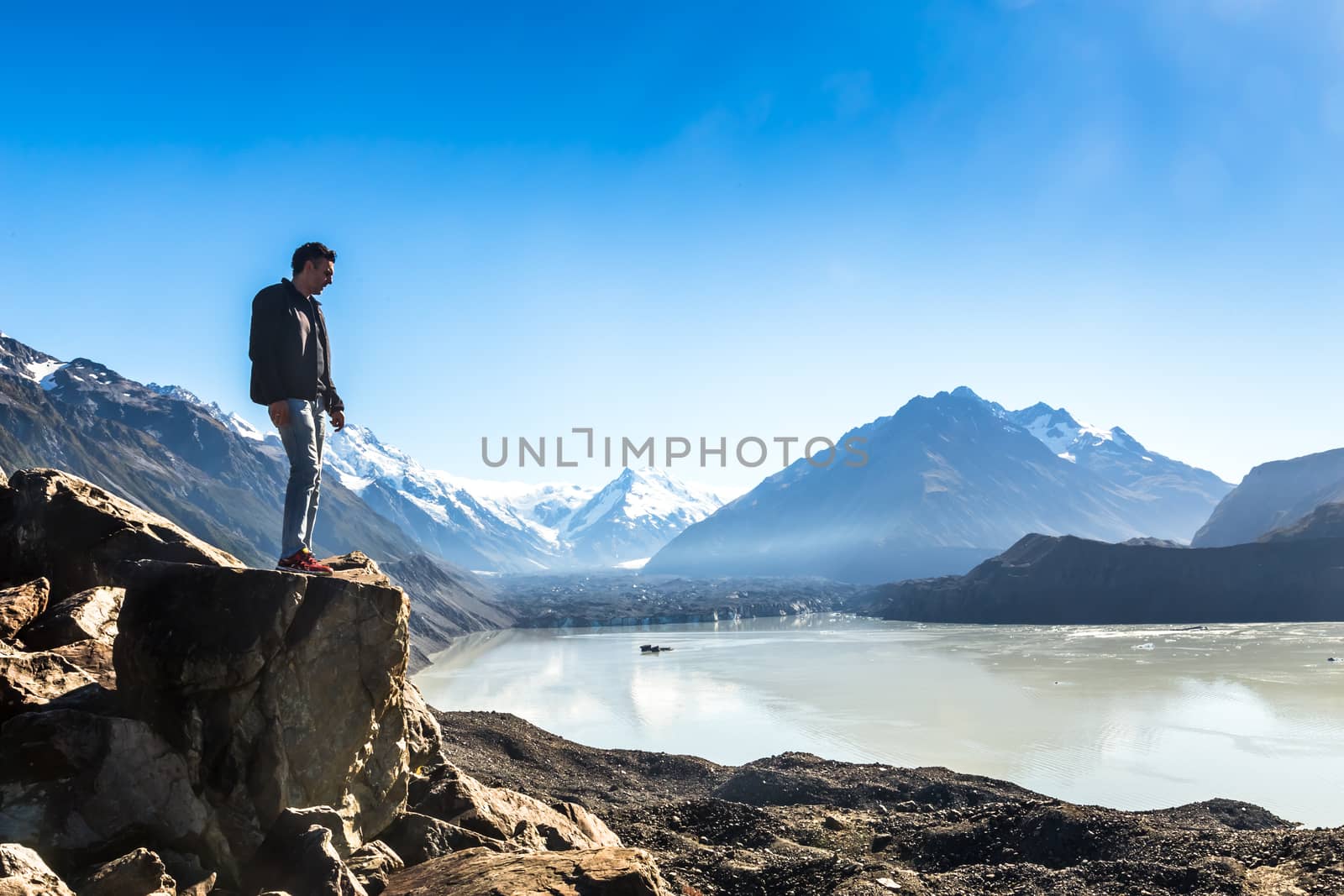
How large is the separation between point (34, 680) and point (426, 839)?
335cm

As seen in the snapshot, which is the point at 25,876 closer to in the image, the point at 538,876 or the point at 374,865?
the point at 374,865

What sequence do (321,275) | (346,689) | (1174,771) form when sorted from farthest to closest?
(1174,771) → (321,275) → (346,689)

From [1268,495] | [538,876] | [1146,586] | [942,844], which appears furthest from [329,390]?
[1268,495]

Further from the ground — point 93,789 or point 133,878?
point 93,789

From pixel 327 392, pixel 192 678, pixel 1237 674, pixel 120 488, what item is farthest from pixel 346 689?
pixel 120 488

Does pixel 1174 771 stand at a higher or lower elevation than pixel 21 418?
lower

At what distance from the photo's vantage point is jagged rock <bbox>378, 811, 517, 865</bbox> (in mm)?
7297

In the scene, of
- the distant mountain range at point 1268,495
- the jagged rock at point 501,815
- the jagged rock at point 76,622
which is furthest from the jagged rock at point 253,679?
the distant mountain range at point 1268,495

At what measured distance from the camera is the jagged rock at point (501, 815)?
8.34m

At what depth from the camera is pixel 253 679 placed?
6.23m

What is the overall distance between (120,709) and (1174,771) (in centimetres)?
3805

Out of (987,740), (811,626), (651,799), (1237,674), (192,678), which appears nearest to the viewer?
(192,678)

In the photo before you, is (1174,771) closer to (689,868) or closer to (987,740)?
(987,740)

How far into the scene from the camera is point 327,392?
7629 millimetres
